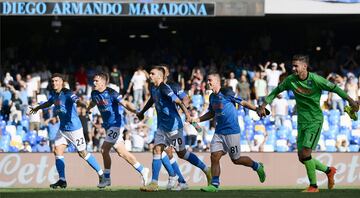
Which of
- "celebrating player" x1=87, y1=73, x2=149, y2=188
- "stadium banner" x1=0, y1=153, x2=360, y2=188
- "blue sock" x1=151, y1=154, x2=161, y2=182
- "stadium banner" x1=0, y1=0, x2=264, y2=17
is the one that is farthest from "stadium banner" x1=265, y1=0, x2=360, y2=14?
"blue sock" x1=151, y1=154, x2=161, y2=182

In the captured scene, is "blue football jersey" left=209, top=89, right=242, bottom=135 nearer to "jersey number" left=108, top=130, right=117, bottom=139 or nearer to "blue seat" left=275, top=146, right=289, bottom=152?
"jersey number" left=108, top=130, right=117, bottom=139

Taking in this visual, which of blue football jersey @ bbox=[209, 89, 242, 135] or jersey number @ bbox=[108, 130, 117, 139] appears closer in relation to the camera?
blue football jersey @ bbox=[209, 89, 242, 135]

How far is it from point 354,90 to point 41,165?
10259 millimetres

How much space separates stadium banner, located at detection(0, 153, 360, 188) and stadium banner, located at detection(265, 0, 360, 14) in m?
6.26

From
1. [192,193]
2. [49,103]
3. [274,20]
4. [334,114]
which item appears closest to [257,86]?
[334,114]

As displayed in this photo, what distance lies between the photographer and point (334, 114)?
97.0ft

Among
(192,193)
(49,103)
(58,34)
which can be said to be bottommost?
(192,193)

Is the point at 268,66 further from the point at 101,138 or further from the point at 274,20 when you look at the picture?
the point at 101,138

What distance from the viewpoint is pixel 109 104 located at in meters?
19.2

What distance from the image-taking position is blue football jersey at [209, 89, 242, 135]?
688 inches

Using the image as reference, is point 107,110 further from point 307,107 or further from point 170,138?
point 307,107

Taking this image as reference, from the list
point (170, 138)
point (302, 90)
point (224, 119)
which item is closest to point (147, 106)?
point (170, 138)

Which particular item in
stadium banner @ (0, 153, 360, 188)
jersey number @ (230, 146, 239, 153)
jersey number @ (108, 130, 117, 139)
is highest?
jersey number @ (108, 130, 117, 139)

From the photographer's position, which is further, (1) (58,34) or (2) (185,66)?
(1) (58,34)
